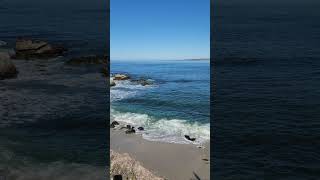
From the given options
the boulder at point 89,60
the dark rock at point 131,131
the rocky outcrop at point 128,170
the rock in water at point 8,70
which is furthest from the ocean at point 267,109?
the rock in water at point 8,70

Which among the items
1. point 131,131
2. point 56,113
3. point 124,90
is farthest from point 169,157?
point 124,90

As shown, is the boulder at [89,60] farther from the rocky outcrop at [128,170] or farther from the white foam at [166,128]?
the rocky outcrop at [128,170]

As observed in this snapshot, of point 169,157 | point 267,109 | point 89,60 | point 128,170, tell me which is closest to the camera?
point 128,170

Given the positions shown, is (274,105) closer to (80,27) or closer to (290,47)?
(80,27)

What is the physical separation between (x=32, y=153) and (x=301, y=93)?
37739mm

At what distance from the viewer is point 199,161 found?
33625 mm

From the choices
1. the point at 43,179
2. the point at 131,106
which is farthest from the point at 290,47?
the point at 43,179

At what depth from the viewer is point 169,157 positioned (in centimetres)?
3397

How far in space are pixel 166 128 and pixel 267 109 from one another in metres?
12.3

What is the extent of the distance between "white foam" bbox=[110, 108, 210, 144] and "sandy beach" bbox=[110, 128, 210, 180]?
170 cm

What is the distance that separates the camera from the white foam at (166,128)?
134 feet

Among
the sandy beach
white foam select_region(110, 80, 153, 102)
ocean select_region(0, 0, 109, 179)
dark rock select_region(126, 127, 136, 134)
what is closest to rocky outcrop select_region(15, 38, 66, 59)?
ocean select_region(0, 0, 109, 179)

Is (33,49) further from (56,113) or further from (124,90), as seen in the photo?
(124,90)

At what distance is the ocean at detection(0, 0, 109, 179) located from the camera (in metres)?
24.5
